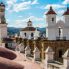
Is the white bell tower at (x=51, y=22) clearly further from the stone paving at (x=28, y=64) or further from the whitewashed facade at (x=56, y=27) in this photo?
the stone paving at (x=28, y=64)

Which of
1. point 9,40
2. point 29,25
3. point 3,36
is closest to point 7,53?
point 9,40

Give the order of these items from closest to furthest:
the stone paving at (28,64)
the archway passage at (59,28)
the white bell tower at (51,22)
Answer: the stone paving at (28,64)
the archway passage at (59,28)
the white bell tower at (51,22)

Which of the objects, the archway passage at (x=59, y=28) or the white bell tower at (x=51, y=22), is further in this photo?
the white bell tower at (x=51, y=22)

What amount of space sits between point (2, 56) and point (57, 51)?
2533 cm

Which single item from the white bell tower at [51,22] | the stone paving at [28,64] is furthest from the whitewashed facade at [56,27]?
the stone paving at [28,64]

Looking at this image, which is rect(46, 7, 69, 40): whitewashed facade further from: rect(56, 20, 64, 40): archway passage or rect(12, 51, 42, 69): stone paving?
rect(12, 51, 42, 69): stone paving

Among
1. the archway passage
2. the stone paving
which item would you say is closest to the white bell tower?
the archway passage

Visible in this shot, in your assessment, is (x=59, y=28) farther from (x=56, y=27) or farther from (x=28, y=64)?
(x=28, y=64)

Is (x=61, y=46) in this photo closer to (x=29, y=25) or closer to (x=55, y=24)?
(x=55, y=24)

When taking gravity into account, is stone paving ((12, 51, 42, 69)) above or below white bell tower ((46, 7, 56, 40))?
below

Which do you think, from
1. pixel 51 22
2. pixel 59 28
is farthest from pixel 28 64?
pixel 51 22

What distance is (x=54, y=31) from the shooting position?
29.4 m

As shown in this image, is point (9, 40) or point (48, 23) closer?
point (48, 23)

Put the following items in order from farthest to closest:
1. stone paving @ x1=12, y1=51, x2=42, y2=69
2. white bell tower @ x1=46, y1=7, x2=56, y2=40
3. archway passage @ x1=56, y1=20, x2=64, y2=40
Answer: white bell tower @ x1=46, y1=7, x2=56, y2=40, archway passage @ x1=56, y1=20, x2=64, y2=40, stone paving @ x1=12, y1=51, x2=42, y2=69
